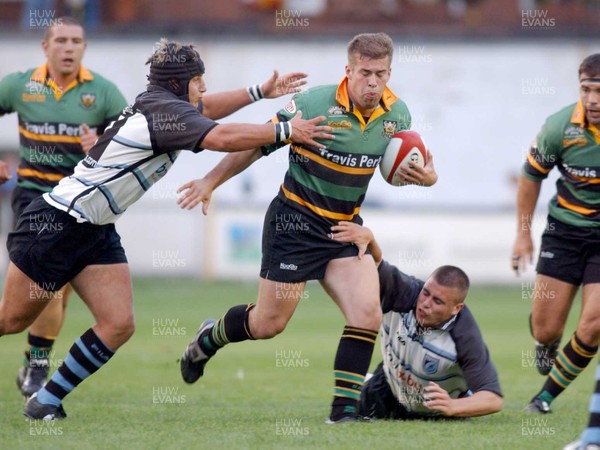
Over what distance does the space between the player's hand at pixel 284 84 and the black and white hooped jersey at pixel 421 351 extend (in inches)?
57.4

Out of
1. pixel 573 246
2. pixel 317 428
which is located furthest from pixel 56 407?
→ pixel 573 246

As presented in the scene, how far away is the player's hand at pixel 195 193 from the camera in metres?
7.03

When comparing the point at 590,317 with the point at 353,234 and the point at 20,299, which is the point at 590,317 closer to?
the point at 353,234

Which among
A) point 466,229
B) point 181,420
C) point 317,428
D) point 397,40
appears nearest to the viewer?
point 317,428

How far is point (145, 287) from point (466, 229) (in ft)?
19.8

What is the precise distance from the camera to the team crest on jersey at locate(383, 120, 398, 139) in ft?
24.9

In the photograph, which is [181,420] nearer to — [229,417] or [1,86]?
[229,417]

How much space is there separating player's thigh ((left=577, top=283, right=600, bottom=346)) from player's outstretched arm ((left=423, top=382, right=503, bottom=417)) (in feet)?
Result: 3.88

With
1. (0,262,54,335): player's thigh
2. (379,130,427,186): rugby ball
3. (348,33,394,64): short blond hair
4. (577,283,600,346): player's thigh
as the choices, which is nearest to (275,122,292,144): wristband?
(348,33,394,64): short blond hair

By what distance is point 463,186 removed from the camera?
24.8m

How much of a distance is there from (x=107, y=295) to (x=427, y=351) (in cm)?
220

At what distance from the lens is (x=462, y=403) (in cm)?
701

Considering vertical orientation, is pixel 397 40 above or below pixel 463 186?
above

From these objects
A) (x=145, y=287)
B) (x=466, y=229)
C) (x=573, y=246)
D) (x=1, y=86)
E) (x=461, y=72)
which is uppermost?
(x=1, y=86)
